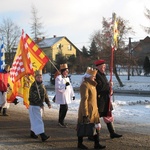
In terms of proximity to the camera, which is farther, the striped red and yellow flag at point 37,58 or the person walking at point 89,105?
the striped red and yellow flag at point 37,58

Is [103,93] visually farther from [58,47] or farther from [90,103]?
[58,47]

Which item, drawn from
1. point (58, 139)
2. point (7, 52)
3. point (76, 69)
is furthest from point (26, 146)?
point (76, 69)

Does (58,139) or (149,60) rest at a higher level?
(149,60)

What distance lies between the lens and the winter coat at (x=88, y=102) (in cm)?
641

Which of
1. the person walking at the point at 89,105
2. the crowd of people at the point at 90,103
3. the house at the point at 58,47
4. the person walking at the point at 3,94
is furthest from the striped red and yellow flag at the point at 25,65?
the house at the point at 58,47

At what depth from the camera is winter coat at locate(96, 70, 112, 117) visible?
707 centimetres

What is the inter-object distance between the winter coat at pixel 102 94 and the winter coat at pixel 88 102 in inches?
16.3

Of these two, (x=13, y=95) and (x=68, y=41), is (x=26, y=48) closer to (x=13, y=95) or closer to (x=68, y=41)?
(x=13, y=95)

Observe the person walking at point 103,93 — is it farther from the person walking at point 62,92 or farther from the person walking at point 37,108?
the person walking at point 62,92

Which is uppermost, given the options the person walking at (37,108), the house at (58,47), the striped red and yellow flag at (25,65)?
the house at (58,47)

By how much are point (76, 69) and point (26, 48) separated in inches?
1658

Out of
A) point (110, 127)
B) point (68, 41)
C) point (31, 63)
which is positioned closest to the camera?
point (110, 127)

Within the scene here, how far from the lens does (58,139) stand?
24.4 ft

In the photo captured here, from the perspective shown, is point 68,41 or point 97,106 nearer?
point 97,106
